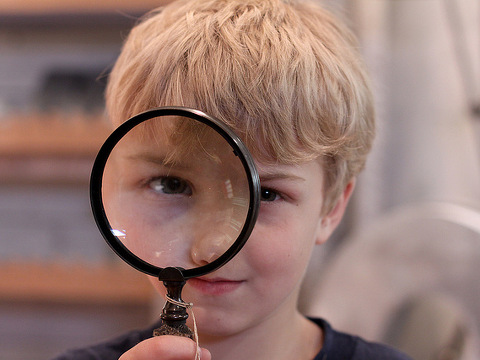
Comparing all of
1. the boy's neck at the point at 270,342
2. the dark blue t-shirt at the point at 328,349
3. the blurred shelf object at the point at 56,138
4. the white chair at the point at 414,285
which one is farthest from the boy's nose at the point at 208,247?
the blurred shelf object at the point at 56,138

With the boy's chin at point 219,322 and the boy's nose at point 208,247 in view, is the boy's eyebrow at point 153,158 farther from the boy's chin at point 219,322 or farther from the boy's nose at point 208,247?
the boy's chin at point 219,322

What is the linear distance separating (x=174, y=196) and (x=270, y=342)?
0.39 metres

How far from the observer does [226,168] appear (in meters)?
0.74

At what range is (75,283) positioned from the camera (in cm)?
223

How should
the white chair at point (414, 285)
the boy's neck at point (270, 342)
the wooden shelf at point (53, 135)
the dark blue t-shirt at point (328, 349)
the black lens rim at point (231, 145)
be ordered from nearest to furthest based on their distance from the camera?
the black lens rim at point (231, 145), the boy's neck at point (270, 342), the dark blue t-shirt at point (328, 349), the white chair at point (414, 285), the wooden shelf at point (53, 135)

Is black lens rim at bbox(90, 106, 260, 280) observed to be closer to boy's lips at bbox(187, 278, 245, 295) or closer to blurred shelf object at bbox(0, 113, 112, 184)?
boy's lips at bbox(187, 278, 245, 295)

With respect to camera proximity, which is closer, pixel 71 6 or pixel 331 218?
pixel 331 218

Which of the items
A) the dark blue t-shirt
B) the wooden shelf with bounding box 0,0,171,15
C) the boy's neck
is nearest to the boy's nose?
the boy's neck

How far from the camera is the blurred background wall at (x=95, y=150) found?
197cm

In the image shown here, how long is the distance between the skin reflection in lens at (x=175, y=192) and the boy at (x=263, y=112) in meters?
0.05

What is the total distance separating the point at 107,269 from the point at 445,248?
1355 mm

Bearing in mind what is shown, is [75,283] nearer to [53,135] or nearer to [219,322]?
[53,135]

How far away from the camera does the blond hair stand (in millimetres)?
824

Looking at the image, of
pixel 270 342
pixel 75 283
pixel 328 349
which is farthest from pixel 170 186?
pixel 75 283
